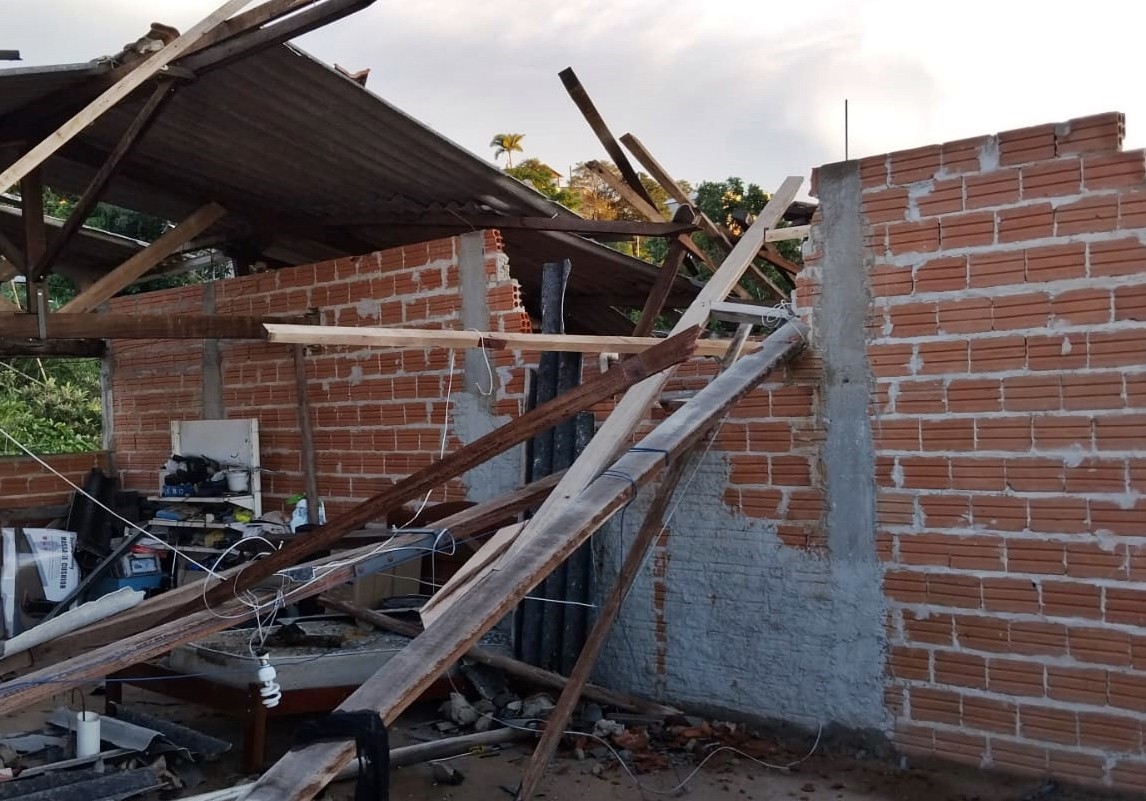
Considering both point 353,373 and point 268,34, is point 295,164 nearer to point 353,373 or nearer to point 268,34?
point 353,373

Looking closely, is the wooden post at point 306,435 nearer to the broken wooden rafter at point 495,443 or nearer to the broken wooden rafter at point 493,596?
the broken wooden rafter at point 495,443

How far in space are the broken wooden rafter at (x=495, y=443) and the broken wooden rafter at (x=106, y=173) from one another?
2521 millimetres

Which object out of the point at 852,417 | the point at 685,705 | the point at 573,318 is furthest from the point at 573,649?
the point at 573,318

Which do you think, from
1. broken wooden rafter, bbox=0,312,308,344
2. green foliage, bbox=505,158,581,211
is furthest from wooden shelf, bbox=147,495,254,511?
green foliage, bbox=505,158,581,211

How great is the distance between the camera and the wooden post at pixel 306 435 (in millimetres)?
7008

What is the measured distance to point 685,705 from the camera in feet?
16.5

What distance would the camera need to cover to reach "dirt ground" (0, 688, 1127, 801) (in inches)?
161

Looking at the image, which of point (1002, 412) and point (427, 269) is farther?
point (427, 269)

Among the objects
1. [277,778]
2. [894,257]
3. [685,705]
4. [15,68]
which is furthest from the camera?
[685,705]

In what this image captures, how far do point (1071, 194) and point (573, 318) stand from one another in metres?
6.38

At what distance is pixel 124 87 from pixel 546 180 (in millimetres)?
18158

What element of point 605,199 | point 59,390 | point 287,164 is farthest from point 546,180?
point 287,164

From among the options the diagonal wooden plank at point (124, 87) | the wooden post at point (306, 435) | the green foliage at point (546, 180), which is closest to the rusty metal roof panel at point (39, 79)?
the diagonal wooden plank at point (124, 87)

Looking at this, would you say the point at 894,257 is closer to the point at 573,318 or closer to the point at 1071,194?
the point at 1071,194
